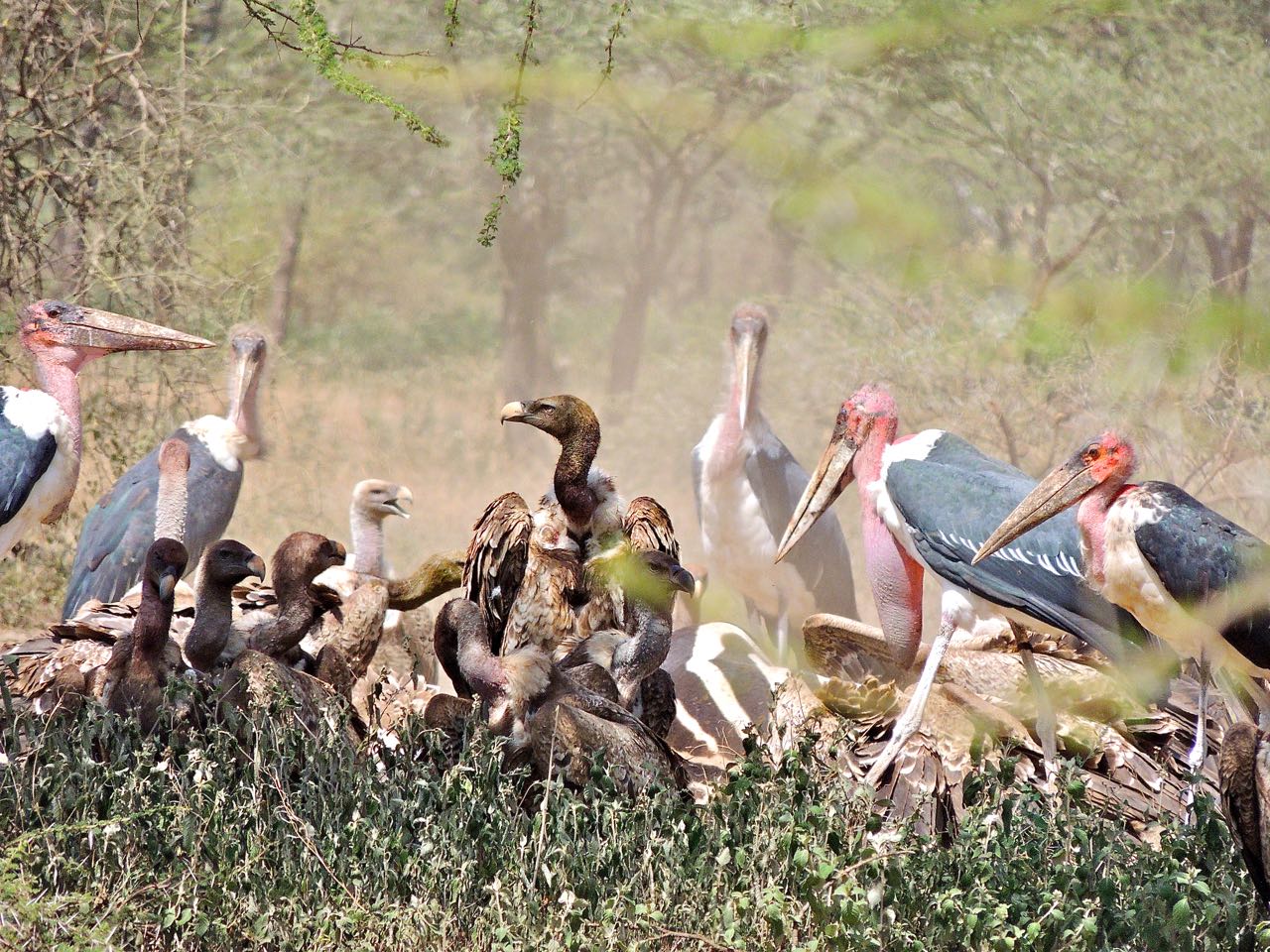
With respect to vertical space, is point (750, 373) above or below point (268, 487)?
above

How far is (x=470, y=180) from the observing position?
1994 cm

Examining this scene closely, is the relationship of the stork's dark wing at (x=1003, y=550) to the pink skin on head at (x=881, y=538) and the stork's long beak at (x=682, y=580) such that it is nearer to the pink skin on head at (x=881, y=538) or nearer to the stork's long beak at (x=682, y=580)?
the pink skin on head at (x=881, y=538)

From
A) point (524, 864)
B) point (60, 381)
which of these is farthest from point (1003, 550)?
point (60, 381)

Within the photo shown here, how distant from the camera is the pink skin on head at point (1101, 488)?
4.93 meters

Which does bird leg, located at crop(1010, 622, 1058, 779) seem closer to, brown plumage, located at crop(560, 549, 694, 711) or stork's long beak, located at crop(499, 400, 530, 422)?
brown plumage, located at crop(560, 549, 694, 711)

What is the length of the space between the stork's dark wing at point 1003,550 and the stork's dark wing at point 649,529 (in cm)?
82

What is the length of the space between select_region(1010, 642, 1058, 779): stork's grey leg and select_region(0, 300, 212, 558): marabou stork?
308 centimetres

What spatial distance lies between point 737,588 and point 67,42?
4.42 metres

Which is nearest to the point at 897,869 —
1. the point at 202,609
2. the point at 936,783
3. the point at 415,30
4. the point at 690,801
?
the point at 690,801

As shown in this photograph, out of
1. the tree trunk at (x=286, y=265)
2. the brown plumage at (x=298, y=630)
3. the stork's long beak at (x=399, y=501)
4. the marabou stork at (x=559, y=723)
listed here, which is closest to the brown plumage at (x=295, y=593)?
the brown plumage at (x=298, y=630)

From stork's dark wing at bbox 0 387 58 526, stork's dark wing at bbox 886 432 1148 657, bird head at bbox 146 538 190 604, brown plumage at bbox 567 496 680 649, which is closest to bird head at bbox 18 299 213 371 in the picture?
stork's dark wing at bbox 0 387 58 526

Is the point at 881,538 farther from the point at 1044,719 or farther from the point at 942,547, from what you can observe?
the point at 1044,719

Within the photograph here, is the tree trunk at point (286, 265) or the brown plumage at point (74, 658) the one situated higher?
the brown plumage at point (74, 658)

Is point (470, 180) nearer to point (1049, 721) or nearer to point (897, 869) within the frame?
point (1049, 721)
